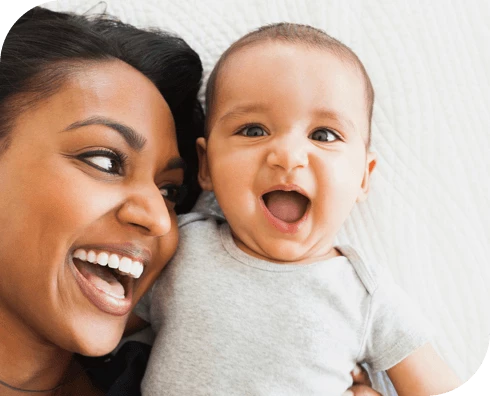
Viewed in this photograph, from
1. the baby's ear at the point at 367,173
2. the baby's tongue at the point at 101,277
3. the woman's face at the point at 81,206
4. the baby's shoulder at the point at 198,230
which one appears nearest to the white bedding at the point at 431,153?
the baby's ear at the point at 367,173

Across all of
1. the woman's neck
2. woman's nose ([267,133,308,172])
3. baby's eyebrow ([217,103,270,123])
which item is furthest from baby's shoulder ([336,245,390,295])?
the woman's neck

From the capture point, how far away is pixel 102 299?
110cm

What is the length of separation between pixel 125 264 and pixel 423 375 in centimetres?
66

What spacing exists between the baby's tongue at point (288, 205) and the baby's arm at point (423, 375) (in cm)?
38

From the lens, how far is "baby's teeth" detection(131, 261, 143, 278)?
114 centimetres

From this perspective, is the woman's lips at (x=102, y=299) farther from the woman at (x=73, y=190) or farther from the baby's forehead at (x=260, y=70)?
the baby's forehead at (x=260, y=70)

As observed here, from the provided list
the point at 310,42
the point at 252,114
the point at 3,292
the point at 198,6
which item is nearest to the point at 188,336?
the point at 3,292

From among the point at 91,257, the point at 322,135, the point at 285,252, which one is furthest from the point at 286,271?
the point at 91,257

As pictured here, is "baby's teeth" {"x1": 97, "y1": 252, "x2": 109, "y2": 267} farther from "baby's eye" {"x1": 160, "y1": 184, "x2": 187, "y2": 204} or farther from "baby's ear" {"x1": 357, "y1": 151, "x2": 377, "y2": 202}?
"baby's ear" {"x1": 357, "y1": 151, "x2": 377, "y2": 202}

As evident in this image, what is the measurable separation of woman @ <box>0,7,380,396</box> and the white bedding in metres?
0.43

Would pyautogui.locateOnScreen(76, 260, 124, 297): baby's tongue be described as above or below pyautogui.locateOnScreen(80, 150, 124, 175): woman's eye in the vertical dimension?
below

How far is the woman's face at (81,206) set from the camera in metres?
1.03

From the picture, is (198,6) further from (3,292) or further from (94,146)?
(3,292)

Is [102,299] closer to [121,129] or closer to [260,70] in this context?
[121,129]
